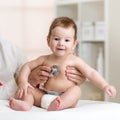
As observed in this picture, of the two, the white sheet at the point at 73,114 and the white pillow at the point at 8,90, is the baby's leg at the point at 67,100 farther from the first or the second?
the white pillow at the point at 8,90

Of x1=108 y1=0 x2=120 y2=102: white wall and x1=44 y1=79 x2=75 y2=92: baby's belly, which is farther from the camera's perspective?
x1=108 y1=0 x2=120 y2=102: white wall

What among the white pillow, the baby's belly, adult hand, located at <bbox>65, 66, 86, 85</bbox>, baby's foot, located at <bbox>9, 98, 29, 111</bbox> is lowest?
the white pillow

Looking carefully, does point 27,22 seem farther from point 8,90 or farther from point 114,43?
point 8,90

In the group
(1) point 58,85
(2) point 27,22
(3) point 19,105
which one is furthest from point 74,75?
(2) point 27,22

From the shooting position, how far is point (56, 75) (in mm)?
1462

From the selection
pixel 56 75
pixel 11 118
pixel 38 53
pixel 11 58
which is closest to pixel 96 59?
pixel 38 53

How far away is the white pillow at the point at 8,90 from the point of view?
5.19 ft

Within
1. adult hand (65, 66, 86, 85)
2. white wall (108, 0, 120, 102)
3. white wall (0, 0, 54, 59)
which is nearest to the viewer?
adult hand (65, 66, 86, 85)

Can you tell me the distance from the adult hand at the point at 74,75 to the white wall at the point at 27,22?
1.98 m

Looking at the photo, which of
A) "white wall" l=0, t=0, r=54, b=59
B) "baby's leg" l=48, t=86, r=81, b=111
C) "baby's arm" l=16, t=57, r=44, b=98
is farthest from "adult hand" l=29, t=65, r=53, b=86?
"white wall" l=0, t=0, r=54, b=59

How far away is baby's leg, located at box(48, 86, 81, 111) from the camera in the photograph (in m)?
1.22

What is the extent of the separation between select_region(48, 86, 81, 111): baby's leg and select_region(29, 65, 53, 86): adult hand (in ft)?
0.46

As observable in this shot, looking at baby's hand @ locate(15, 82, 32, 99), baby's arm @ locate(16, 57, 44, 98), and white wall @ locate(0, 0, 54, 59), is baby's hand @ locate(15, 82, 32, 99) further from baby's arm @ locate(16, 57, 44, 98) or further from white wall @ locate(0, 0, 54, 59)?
white wall @ locate(0, 0, 54, 59)

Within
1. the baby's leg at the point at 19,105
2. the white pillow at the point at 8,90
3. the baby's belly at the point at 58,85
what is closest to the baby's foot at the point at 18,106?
the baby's leg at the point at 19,105
